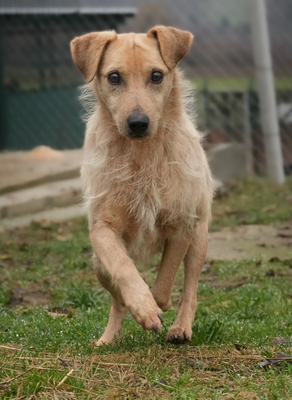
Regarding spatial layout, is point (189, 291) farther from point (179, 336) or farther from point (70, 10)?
point (70, 10)

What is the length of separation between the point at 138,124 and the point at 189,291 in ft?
3.95

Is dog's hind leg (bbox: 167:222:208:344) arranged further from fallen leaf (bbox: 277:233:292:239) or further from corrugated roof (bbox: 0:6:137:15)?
corrugated roof (bbox: 0:6:137:15)

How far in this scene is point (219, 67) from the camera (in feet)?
35.3

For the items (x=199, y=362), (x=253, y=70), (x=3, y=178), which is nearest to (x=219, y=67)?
(x=253, y=70)

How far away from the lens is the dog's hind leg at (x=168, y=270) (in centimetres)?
402

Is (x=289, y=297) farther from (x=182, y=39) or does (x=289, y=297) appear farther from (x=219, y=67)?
(x=219, y=67)

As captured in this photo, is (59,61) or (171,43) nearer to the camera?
(171,43)

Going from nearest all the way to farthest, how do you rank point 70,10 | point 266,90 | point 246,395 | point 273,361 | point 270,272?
point 246,395 → point 273,361 → point 270,272 → point 70,10 → point 266,90

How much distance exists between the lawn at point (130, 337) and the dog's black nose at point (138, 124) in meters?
1.22

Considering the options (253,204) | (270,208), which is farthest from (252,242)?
(253,204)

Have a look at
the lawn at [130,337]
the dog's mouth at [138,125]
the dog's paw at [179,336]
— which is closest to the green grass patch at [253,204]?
the lawn at [130,337]

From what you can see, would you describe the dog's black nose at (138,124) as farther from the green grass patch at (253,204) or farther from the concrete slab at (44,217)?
the concrete slab at (44,217)

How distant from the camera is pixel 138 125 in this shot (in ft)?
12.2

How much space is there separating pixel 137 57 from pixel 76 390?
6.26ft
